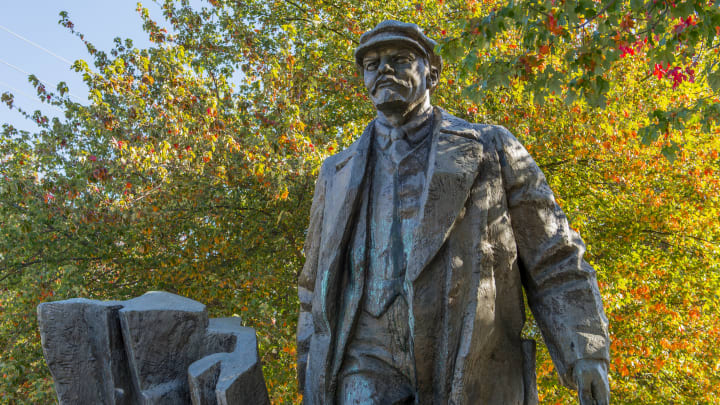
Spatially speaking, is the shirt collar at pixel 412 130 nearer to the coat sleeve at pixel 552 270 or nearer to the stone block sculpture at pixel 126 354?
the coat sleeve at pixel 552 270

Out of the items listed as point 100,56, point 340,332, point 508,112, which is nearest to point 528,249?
point 340,332

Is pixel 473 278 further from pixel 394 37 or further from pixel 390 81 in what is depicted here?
pixel 394 37

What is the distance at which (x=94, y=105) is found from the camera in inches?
304

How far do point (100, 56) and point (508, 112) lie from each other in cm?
663

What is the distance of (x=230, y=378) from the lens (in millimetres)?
2480

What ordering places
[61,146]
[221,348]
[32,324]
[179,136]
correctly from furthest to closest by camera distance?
[61,146]
[32,324]
[179,136]
[221,348]

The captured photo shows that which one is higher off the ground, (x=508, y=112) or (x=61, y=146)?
(x=508, y=112)

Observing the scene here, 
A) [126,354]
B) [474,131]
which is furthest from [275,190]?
[474,131]

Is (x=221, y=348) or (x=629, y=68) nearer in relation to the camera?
(x=221, y=348)

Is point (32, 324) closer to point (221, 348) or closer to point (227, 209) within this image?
point (227, 209)

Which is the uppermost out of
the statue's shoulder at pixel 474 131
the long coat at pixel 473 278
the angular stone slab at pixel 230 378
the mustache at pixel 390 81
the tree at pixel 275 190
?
the tree at pixel 275 190

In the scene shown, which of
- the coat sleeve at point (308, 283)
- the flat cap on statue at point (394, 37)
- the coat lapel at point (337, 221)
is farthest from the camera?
the coat sleeve at point (308, 283)

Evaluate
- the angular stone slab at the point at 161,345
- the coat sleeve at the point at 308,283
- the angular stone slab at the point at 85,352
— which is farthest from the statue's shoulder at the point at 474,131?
the angular stone slab at the point at 85,352

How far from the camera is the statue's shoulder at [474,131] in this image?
237cm
